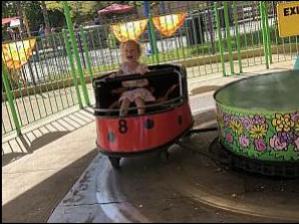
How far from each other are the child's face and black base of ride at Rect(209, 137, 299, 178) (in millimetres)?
893

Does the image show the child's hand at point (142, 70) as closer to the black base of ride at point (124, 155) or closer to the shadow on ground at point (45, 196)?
the black base of ride at point (124, 155)

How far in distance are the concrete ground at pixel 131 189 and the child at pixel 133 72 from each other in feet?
1.39

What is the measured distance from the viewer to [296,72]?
360 cm

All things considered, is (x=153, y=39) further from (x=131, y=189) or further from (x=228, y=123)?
(x=131, y=189)

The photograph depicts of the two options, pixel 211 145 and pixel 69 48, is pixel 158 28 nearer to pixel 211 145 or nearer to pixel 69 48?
pixel 69 48

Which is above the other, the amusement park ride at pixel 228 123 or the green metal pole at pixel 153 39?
the green metal pole at pixel 153 39

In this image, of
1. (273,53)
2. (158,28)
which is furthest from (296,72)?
(158,28)

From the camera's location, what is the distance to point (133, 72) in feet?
10.8

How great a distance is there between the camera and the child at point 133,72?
3.21 metres

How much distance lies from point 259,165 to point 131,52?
3.87 ft

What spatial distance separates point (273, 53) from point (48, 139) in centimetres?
217

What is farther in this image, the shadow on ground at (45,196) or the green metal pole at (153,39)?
the green metal pole at (153,39)

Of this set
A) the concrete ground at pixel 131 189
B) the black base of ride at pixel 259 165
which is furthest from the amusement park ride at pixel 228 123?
the concrete ground at pixel 131 189

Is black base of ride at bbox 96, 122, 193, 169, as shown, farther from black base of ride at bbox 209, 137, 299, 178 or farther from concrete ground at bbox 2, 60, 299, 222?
black base of ride at bbox 209, 137, 299, 178
